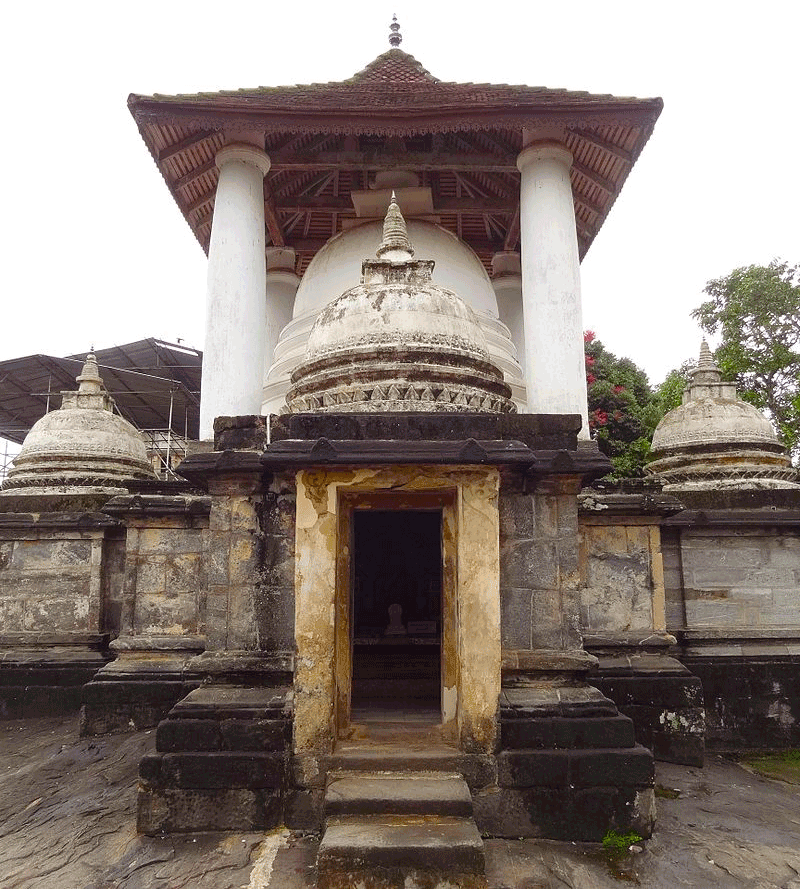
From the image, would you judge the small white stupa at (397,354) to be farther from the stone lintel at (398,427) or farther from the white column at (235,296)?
the white column at (235,296)

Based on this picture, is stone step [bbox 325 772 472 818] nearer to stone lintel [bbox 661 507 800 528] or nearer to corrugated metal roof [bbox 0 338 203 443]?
stone lintel [bbox 661 507 800 528]

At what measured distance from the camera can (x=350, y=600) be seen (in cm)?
511

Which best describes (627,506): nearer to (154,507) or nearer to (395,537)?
(154,507)

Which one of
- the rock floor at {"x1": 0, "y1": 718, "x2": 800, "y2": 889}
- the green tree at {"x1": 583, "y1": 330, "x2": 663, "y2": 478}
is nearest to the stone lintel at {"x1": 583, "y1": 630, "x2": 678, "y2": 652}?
the rock floor at {"x1": 0, "y1": 718, "x2": 800, "y2": 889}

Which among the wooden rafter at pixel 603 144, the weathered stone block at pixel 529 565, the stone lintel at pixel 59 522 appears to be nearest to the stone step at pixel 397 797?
the weathered stone block at pixel 529 565

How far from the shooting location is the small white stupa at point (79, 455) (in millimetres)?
8930

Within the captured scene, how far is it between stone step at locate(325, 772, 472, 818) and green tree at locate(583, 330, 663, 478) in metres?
12.2

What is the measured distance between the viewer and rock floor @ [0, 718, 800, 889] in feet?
12.3

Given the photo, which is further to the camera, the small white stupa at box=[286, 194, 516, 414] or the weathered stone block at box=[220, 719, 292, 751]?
the small white stupa at box=[286, 194, 516, 414]

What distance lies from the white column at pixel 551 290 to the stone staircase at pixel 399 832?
5551mm

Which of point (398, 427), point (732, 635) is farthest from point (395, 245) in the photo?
point (732, 635)

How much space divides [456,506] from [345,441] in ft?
3.04

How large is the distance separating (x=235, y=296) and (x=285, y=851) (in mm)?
7152

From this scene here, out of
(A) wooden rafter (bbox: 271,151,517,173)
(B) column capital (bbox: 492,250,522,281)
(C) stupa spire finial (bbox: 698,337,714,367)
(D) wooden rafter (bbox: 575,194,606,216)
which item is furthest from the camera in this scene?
(B) column capital (bbox: 492,250,522,281)
